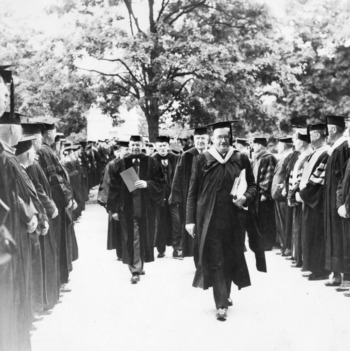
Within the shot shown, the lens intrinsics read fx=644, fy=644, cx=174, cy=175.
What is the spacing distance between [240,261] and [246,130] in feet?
67.8

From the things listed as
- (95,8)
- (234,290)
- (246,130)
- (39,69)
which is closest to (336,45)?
(246,130)

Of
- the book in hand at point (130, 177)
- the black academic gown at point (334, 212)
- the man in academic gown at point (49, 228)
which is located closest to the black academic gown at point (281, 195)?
the black academic gown at point (334, 212)

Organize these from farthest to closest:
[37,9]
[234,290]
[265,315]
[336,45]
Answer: [336,45] < [37,9] < [234,290] < [265,315]

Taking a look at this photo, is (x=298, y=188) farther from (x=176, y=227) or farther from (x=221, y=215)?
(x=221, y=215)

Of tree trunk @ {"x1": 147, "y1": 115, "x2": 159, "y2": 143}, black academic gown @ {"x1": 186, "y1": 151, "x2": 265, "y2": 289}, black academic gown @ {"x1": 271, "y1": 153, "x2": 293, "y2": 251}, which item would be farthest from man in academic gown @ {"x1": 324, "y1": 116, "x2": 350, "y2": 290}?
tree trunk @ {"x1": 147, "y1": 115, "x2": 159, "y2": 143}

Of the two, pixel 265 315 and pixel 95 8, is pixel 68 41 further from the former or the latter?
pixel 265 315

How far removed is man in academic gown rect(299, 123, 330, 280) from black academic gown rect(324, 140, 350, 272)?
0.94ft

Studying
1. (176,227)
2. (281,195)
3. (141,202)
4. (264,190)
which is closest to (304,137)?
(281,195)

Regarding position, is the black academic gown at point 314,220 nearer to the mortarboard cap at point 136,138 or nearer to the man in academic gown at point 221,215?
the man in academic gown at point 221,215

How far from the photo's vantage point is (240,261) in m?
7.13

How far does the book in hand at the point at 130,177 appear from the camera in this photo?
917cm

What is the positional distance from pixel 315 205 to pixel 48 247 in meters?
3.77

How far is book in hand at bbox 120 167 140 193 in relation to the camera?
9.17 m

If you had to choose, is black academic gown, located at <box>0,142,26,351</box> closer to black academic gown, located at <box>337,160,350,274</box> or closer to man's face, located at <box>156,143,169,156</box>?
black academic gown, located at <box>337,160,350,274</box>
